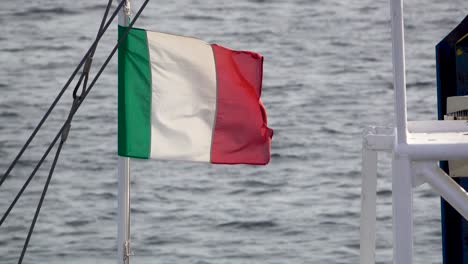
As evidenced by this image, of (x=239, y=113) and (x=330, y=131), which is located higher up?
(x=239, y=113)

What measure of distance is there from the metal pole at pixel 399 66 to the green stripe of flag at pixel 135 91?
489cm

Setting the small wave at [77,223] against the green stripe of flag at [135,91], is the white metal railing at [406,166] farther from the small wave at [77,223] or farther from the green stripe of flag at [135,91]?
the small wave at [77,223]

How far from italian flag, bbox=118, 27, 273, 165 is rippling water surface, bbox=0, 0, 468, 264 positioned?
1247 centimetres

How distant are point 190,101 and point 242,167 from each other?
1822 centimetres

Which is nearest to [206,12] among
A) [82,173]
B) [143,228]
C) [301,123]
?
[301,123]

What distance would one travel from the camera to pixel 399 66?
598 cm

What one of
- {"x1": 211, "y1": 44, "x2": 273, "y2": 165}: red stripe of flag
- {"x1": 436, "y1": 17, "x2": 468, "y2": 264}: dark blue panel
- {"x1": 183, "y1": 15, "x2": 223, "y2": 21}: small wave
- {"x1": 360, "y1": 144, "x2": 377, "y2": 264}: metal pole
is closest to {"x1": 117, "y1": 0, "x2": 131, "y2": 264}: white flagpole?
{"x1": 211, "y1": 44, "x2": 273, "y2": 165}: red stripe of flag

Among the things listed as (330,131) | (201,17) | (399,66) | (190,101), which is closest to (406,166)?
(399,66)

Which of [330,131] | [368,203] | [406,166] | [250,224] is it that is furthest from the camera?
[330,131]

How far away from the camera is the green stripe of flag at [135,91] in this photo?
35.4 feet

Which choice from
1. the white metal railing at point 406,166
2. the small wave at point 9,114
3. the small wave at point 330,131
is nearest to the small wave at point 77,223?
the small wave at point 9,114

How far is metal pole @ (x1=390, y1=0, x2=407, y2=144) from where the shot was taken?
5.93 meters

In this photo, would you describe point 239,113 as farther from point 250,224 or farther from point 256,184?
point 256,184

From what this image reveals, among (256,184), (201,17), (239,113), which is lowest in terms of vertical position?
(256,184)
